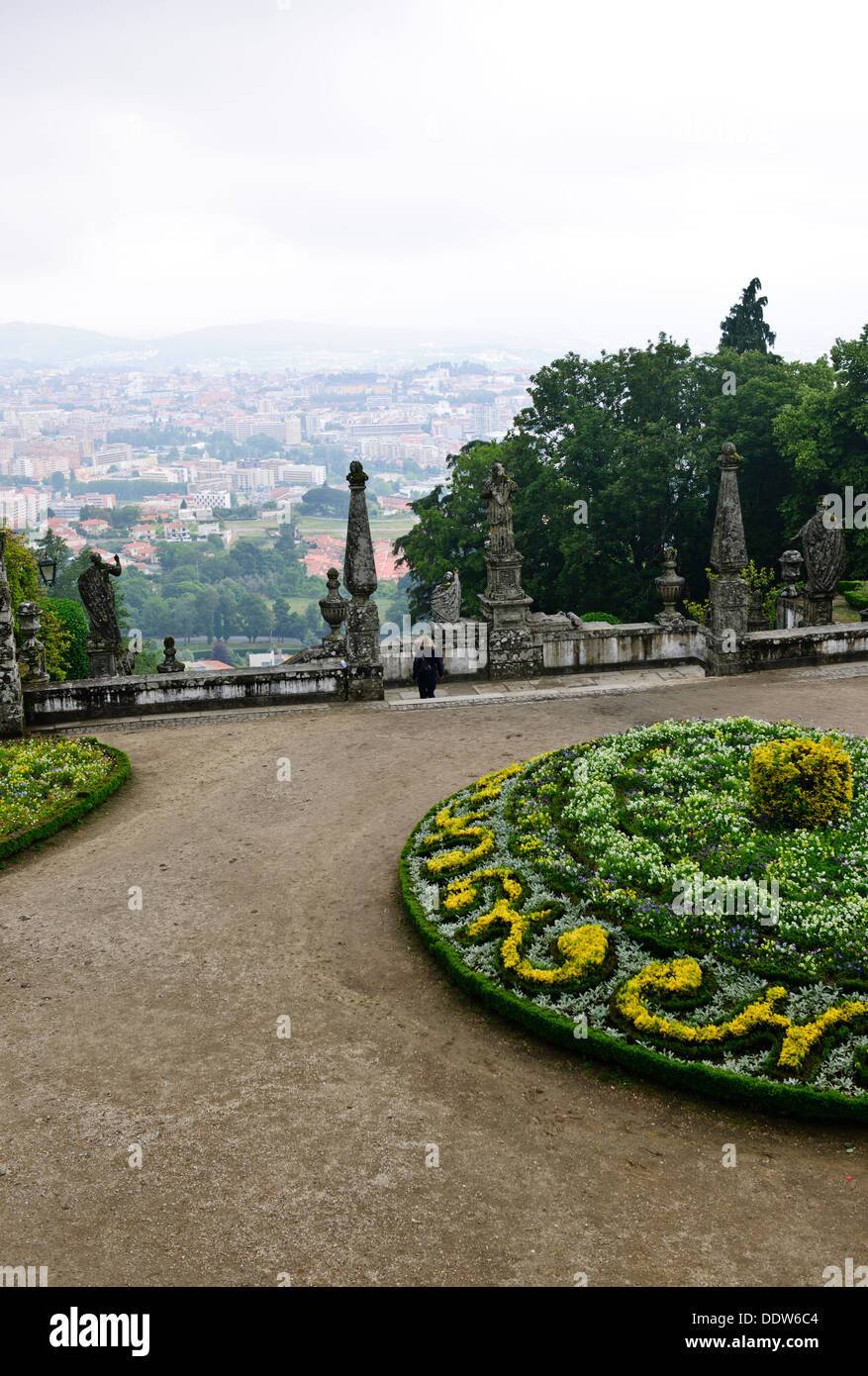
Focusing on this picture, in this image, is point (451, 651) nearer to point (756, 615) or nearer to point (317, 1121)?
point (756, 615)

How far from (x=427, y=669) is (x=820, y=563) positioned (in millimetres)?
8500

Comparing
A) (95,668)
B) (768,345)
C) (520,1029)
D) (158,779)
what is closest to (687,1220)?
(520,1029)

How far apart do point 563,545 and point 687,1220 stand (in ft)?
113

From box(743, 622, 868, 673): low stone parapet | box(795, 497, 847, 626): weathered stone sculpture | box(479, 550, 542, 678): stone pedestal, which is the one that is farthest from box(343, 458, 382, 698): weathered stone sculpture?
box(795, 497, 847, 626): weathered stone sculpture

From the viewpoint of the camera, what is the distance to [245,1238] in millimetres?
7109

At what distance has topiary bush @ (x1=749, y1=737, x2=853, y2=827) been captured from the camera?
11.8 m

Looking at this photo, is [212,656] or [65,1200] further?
[212,656]

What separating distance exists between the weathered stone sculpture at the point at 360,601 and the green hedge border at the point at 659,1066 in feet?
29.8

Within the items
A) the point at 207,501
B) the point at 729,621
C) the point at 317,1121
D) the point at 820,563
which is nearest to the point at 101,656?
the point at 729,621

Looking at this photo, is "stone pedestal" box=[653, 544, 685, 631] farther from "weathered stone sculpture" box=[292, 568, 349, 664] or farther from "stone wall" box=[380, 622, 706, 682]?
"weathered stone sculpture" box=[292, 568, 349, 664]

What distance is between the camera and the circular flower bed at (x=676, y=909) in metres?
8.70

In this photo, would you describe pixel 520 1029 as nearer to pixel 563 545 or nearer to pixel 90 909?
pixel 90 909

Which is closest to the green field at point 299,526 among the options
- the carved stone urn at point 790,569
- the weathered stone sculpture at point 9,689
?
the carved stone urn at point 790,569

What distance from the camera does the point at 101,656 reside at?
71.5ft
